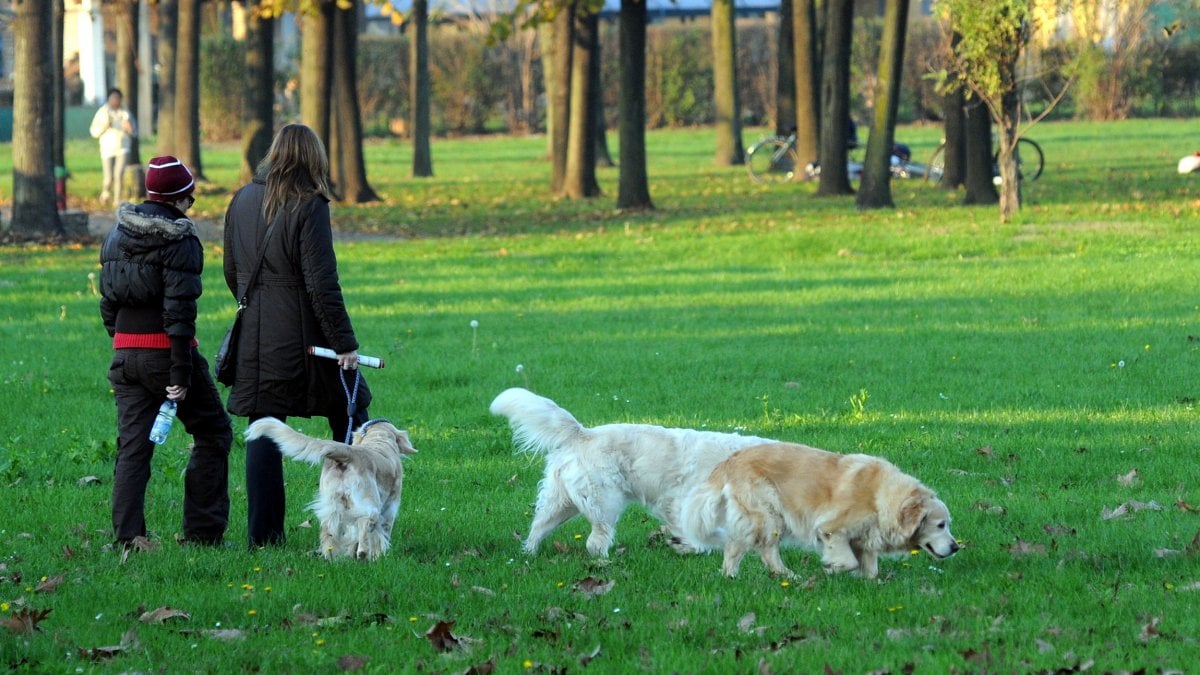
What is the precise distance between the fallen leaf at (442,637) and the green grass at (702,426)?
0.22ft

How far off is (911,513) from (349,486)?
238cm

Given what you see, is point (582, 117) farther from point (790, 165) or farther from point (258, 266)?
point (258, 266)

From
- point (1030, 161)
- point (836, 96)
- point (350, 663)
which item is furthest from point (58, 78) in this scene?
point (350, 663)

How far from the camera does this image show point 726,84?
1486 inches

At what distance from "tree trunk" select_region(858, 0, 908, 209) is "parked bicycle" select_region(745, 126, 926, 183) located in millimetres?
5711

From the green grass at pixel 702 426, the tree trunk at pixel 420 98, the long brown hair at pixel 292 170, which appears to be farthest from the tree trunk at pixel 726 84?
the long brown hair at pixel 292 170

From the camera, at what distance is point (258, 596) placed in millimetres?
5973

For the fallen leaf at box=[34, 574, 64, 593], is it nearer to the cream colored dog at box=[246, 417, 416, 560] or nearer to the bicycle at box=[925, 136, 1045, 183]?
the cream colored dog at box=[246, 417, 416, 560]

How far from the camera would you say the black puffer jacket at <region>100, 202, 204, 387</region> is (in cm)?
656

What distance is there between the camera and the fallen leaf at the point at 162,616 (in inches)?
224

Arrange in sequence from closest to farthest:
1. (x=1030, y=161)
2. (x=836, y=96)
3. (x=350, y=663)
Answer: (x=350, y=663) < (x=836, y=96) < (x=1030, y=161)

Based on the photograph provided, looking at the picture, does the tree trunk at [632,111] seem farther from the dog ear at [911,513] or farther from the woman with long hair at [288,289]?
the dog ear at [911,513]

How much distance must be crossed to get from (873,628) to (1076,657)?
744mm

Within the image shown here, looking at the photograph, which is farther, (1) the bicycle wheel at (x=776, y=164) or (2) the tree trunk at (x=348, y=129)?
(1) the bicycle wheel at (x=776, y=164)
